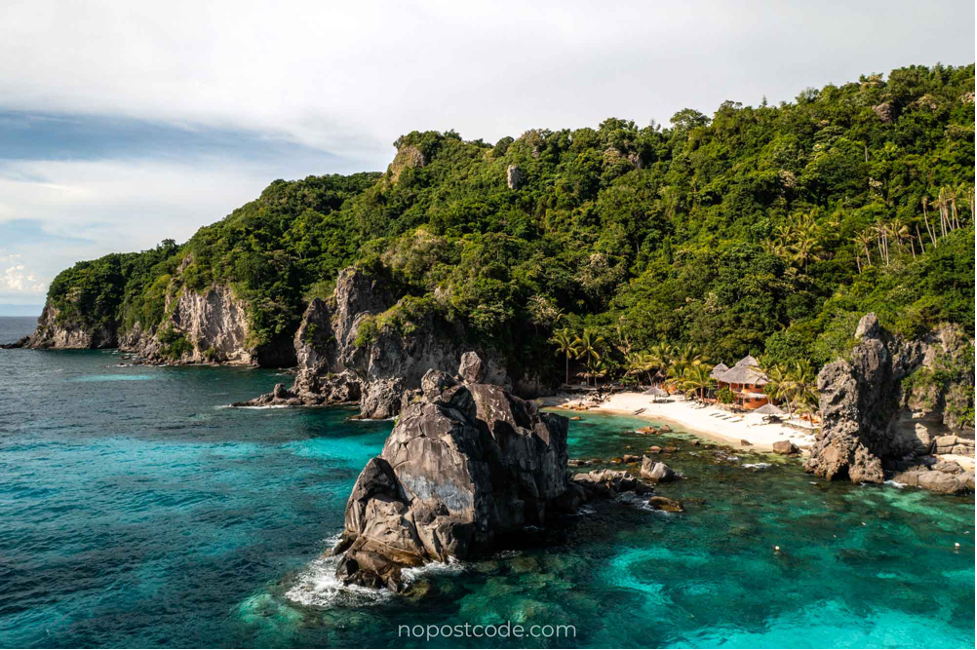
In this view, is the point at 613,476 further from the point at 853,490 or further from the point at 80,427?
the point at 80,427

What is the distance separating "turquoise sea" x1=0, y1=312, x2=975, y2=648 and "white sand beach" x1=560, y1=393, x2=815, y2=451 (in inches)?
198

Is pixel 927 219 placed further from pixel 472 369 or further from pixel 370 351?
pixel 370 351

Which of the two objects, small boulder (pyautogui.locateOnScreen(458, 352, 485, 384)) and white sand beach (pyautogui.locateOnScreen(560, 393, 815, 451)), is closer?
small boulder (pyautogui.locateOnScreen(458, 352, 485, 384))

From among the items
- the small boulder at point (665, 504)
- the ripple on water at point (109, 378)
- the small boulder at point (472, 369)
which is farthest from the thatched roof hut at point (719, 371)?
the ripple on water at point (109, 378)

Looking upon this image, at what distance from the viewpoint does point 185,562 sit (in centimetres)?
2530

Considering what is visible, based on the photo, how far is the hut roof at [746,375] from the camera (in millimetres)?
50875

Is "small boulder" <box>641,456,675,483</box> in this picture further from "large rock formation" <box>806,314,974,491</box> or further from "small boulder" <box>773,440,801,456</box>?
"small boulder" <box>773,440,801,456</box>

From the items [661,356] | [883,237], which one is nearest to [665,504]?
[661,356]

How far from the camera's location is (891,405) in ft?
121

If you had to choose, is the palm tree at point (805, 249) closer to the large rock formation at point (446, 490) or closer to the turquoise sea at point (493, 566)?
the turquoise sea at point (493, 566)

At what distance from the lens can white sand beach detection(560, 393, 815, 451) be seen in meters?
43.6

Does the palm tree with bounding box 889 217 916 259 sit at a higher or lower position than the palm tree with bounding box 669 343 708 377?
higher

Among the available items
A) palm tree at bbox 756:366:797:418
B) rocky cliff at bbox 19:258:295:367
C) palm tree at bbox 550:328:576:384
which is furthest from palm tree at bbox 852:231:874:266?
rocky cliff at bbox 19:258:295:367

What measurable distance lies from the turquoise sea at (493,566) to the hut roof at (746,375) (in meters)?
12.9
